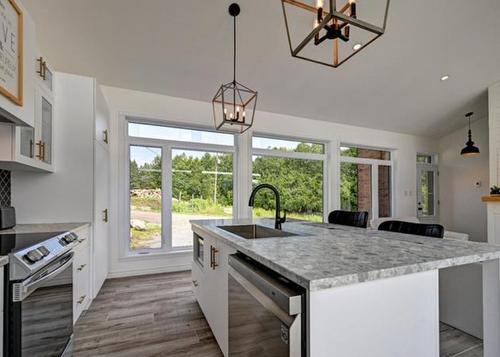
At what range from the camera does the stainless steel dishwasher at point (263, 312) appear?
0.85 meters

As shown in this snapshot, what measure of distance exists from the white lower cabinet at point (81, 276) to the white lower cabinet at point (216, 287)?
3.33ft

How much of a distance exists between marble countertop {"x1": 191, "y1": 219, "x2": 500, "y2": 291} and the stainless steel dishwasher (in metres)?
0.07

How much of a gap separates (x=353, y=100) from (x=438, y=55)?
132cm

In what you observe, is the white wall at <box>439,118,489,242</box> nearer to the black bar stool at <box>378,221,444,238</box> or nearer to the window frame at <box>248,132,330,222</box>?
the window frame at <box>248,132,330,222</box>

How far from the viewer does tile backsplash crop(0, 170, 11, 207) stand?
2.32 meters

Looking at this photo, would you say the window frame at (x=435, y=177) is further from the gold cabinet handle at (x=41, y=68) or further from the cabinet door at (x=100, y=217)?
the gold cabinet handle at (x=41, y=68)

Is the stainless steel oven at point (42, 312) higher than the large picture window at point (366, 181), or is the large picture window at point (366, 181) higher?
the large picture window at point (366, 181)

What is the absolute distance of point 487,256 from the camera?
3.78 ft

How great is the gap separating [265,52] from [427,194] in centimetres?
606

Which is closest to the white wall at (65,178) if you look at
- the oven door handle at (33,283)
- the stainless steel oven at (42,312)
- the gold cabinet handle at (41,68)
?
the gold cabinet handle at (41,68)

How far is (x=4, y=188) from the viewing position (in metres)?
2.36

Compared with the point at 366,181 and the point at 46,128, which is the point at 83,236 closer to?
the point at 46,128

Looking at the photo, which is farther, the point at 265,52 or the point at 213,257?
the point at 265,52

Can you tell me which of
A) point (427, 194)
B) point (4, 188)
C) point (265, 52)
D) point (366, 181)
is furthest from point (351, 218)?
point (427, 194)
